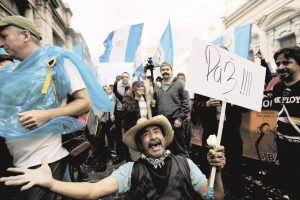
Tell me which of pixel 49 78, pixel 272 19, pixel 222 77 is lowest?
pixel 49 78

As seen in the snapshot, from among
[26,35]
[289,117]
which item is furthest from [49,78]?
[289,117]

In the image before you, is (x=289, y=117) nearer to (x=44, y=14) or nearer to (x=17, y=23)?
(x=17, y=23)

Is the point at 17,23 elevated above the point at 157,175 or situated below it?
above

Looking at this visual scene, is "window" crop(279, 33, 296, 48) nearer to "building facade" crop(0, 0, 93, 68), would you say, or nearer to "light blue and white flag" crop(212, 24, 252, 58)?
"building facade" crop(0, 0, 93, 68)

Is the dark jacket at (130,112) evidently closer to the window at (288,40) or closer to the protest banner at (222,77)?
the protest banner at (222,77)

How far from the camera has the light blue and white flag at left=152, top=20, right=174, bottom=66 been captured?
7809mm

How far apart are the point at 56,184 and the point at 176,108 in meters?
3.69

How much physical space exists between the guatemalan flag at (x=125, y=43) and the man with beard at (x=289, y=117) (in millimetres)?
5424

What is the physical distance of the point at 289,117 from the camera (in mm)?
2830

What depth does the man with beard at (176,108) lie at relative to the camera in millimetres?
5035

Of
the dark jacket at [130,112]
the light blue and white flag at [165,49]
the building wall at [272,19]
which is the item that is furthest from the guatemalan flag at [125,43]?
the building wall at [272,19]

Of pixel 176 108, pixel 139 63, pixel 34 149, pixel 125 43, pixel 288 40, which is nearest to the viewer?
pixel 34 149

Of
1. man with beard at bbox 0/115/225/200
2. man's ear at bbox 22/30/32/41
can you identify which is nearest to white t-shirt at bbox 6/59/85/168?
man with beard at bbox 0/115/225/200

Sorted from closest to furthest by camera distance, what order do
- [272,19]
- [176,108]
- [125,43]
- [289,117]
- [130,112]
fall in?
[289,117] < [176,108] < [130,112] < [125,43] < [272,19]
